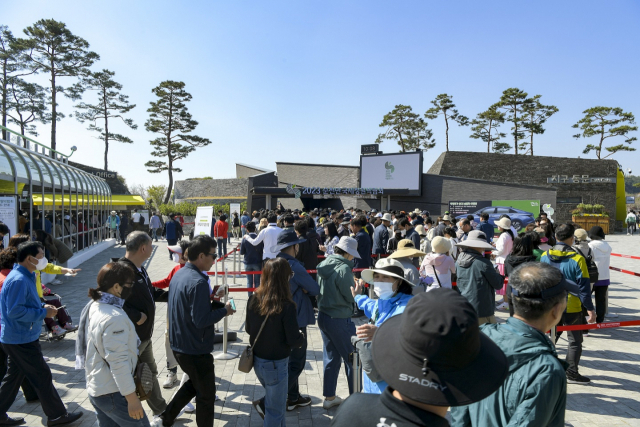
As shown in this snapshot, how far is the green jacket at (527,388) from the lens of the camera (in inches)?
71.9

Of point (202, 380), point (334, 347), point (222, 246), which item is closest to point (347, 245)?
point (334, 347)

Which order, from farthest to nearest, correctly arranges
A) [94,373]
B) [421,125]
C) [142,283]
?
1. [421,125]
2. [142,283]
3. [94,373]

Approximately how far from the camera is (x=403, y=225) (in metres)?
9.24

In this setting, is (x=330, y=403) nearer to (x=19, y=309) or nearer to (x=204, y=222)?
(x=19, y=309)

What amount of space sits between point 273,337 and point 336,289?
3.55 feet

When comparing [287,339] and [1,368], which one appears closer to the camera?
[287,339]

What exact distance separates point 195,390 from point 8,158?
375 inches

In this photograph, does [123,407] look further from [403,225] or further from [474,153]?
[474,153]

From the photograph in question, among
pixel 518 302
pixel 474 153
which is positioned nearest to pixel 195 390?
pixel 518 302

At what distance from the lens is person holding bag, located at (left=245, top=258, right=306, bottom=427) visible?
3.42 meters

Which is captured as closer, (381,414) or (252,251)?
(381,414)

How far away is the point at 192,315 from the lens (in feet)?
11.1

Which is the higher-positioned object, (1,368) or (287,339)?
(287,339)

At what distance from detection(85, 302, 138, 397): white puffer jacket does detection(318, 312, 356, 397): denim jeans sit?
80.0 inches
